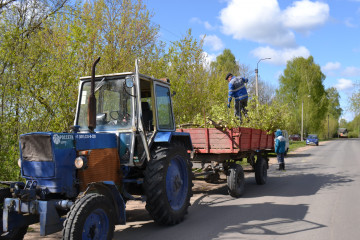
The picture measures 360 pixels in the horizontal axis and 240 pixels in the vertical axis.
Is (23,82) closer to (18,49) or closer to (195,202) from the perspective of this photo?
(18,49)

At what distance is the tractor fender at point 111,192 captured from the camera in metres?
4.59

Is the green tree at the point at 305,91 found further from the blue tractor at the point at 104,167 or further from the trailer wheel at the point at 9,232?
the trailer wheel at the point at 9,232

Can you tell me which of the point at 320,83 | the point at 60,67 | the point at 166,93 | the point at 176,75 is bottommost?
the point at 166,93

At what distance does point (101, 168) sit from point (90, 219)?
954 millimetres

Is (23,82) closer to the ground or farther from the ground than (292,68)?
closer to the ground

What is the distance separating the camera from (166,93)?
6.86 meters

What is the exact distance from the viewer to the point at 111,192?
4.77 metres

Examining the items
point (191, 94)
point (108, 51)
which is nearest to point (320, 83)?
point (191, 94)

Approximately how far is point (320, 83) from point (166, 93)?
198 ft

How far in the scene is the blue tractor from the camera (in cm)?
423

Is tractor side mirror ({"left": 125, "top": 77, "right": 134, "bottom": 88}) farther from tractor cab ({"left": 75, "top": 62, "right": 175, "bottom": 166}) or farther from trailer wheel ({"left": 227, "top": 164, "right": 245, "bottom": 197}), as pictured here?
trailer wheel ({"left": 227, "top": 164, "right": 245, "bottom": 197})

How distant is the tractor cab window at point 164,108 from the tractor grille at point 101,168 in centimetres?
122

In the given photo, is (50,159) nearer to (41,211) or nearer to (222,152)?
(41,211)

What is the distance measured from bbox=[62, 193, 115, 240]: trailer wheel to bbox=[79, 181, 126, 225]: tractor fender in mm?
192
